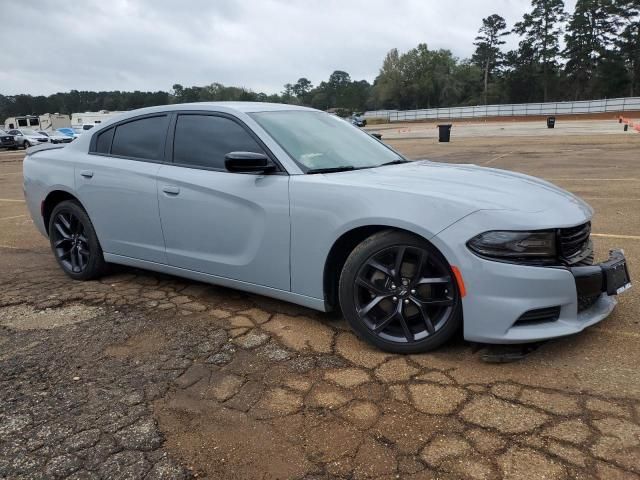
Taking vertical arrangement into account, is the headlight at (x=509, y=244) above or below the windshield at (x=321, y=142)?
below

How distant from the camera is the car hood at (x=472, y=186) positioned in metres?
2.90

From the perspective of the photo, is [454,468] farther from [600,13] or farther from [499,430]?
[600,13]

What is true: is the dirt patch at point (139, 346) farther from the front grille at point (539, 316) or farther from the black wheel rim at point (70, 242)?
the front grille at point (539, 316)

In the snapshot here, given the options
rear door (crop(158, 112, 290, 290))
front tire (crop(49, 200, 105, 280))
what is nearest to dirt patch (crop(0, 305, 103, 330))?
front tire (crop(49, 200, 105, 280))

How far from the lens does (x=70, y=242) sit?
4.82 m

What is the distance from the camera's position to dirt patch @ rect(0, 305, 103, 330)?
3771 millimetres

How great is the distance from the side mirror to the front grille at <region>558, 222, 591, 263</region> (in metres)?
1.80

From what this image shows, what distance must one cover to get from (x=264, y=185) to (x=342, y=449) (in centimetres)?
180

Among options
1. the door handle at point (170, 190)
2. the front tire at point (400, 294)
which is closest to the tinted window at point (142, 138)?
the door handle at point (170, 190)

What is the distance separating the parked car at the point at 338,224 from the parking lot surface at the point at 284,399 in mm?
247

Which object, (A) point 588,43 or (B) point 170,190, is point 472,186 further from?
(A) point 588,43

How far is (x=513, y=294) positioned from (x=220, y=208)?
1.99 meters

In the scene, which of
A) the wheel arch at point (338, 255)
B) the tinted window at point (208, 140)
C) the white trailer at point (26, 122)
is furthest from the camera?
the white trailer at point (26, 122)

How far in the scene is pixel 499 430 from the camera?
2330mm
